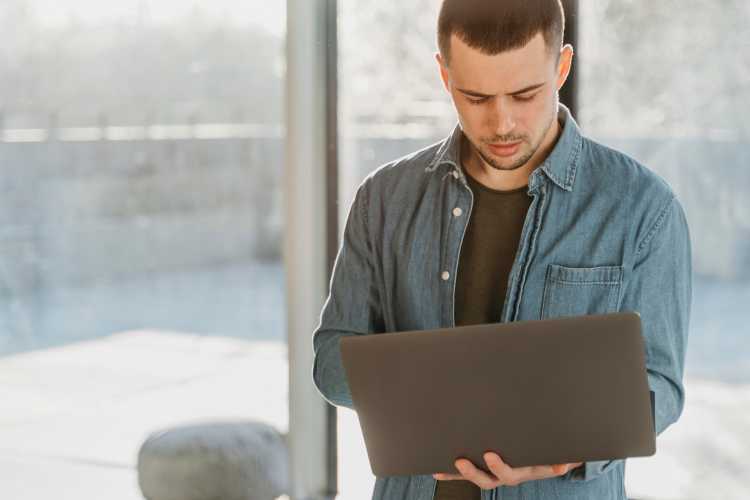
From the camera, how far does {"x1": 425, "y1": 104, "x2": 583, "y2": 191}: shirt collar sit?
1.11 meters

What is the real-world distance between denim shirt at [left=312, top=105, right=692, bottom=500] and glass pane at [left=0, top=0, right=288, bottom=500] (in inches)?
56.4

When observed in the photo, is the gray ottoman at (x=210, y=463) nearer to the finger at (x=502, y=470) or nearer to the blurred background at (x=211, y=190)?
the blurred background at (x=211, y=190)

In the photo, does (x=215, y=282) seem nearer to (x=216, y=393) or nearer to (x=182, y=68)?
(x=216, y=393)

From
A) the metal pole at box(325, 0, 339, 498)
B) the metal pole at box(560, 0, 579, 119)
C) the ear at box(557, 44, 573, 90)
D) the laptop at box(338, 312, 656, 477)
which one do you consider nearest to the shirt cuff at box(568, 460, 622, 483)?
the laptop at box(338, 312, 656, 477)

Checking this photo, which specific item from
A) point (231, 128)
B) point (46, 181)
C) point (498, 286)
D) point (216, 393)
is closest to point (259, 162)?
point (231, 128)

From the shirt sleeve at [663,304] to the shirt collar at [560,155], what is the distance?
158 millimetres

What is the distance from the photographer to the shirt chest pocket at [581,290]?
1059mm

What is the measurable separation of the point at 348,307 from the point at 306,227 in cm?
161

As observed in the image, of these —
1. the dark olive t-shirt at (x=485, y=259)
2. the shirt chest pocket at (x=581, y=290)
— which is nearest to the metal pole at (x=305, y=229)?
the dark olive t-shirt at (x=485, y=259)

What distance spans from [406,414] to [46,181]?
77.0 inches

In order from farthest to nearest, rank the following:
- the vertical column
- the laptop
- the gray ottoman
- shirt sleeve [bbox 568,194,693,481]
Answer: the vertical column, the gray ottoman, shirt sleeve [bbox 568,194,693,481], the laptop

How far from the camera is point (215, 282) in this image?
2.83 meters

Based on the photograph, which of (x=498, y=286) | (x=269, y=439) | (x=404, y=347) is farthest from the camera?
(x=269, y=439)

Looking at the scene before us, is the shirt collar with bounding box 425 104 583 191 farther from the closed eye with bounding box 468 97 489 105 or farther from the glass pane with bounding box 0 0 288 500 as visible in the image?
the glass pane with bounding box 0 0 288 500
